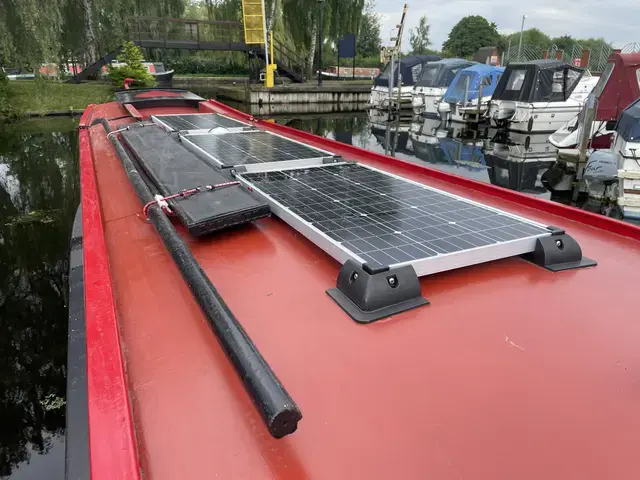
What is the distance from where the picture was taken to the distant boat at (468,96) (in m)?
14.8

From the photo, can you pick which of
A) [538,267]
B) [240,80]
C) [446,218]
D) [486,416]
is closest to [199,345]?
[486,416]

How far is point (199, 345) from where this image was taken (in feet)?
5.05

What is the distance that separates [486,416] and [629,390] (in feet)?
1.60

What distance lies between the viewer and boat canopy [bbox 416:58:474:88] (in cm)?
1672

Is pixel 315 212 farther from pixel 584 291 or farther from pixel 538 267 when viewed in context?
pixel 584 291

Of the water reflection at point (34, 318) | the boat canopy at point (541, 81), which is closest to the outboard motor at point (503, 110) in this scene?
the boat canopy at point (541, 81)

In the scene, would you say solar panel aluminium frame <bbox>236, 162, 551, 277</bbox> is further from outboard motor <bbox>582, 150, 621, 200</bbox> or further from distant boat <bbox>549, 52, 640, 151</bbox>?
distant boat <bbox>549, 52, 640, 151</bbox>

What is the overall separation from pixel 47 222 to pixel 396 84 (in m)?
15.7

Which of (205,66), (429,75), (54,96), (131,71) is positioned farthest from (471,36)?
(54,96)

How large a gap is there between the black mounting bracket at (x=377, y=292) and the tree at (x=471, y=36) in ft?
202

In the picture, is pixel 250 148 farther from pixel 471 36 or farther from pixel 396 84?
pixel 471 36

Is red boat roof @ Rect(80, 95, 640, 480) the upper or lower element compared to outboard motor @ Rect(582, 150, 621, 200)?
upper

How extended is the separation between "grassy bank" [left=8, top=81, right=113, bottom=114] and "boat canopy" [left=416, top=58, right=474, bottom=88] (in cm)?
1162

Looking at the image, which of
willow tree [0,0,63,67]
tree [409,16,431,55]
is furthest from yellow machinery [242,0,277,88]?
tree [409,16,431,55]
